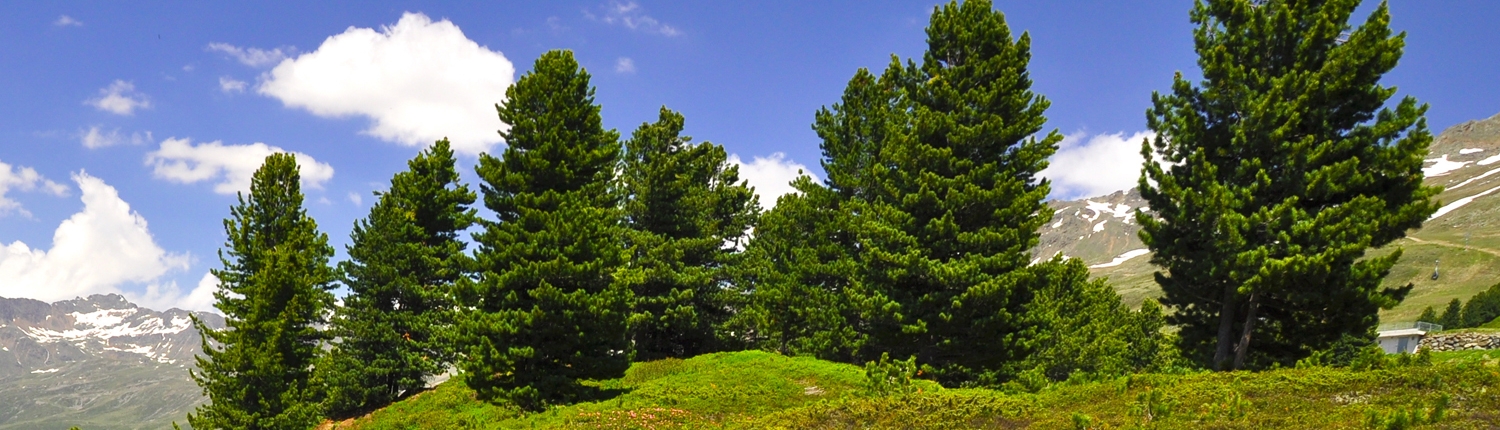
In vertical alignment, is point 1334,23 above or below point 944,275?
above

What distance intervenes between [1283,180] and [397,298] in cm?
3336

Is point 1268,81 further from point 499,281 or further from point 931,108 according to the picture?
point 499,281

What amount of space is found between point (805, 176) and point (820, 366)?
1317 cm

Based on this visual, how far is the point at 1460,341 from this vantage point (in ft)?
113

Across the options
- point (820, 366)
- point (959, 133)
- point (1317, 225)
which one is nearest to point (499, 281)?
point (820, 366)

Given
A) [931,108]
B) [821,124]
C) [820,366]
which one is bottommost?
[820,366]

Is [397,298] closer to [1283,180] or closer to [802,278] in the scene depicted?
[802,278]

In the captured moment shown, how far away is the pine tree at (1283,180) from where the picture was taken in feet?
53.3

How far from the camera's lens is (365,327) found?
33500 mm

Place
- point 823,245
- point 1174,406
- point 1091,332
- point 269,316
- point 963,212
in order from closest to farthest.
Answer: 1. point 1174,406
2. point 963,212
3. point 269,316
4. point 823,245
5. point 1091,332

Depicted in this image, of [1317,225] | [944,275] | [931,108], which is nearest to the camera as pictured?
[1317,225]

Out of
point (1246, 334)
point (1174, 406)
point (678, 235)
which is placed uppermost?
point (678, 235)

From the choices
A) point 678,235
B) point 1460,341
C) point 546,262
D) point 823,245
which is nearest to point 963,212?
point 823,245

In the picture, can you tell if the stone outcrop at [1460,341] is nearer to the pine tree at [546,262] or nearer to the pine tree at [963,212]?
the pine tree at [963,212]
